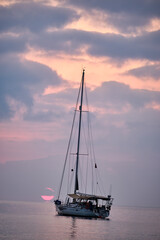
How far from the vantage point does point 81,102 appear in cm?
8431

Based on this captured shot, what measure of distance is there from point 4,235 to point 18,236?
222 cm

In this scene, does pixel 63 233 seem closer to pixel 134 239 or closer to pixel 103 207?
pixel 134 239

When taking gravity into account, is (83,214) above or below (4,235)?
above

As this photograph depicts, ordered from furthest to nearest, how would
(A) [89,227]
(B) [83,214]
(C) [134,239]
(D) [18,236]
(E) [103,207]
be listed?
(E) [103,207], (B) [83,214], (A) [89,227], (C) [134,239], (D) [18,236]

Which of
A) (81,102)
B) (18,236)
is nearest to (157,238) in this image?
(18,236)

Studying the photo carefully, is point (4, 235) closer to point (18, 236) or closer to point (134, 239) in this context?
point (18, 236)

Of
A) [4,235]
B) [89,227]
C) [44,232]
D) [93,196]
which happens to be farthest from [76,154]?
[4,235]

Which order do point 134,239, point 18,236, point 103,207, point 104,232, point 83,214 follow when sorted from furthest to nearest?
point 103,207 → point 83,214 → point 104,232 → point 134,239 → point 18,236

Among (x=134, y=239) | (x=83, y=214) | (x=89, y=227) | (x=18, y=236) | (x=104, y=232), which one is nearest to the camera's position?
(x=18, y=236)

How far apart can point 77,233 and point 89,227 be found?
9.12 meters

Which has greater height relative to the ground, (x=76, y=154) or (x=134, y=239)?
(x=76, y=154)

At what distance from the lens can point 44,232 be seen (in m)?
59.6

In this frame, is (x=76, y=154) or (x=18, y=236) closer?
(x=18, y=236)

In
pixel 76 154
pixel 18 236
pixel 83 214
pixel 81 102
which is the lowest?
pixel 18 236
